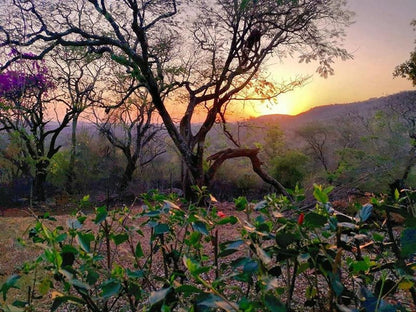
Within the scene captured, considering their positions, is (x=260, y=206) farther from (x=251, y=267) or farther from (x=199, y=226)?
(x=251, y=267)

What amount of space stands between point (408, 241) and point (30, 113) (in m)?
12.9

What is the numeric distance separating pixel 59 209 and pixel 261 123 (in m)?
7.27

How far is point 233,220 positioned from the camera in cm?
81

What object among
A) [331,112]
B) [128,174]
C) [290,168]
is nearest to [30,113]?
[128,174]

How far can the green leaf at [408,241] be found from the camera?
22.2 inches

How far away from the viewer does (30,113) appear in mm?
12047

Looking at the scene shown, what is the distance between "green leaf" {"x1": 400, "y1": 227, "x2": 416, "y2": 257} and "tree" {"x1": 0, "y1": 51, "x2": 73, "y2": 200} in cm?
1109

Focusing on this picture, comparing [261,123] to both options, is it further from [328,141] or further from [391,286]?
[391,286]

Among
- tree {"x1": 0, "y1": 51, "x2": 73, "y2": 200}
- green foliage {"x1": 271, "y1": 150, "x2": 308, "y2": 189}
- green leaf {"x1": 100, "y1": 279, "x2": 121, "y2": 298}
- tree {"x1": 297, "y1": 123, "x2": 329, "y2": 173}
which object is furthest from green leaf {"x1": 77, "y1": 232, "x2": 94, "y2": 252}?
tree {"x1": 297, "y1": 123, "x2": 329, "y2": 173}

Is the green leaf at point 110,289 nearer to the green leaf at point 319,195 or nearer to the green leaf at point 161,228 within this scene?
the green leaf at point 161,228

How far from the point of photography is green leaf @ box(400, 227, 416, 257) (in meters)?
0.56

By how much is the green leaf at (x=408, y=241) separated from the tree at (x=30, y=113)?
1109 centimetres

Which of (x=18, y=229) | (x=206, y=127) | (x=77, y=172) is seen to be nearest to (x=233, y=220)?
(x=18, y=229)

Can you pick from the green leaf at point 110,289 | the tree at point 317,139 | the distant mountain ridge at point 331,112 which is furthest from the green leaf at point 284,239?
the tree at point 317,139
